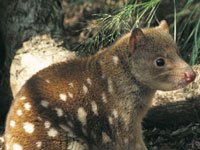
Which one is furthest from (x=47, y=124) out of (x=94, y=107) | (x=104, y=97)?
(x=104, y=97)

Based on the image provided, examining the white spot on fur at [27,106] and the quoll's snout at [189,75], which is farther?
the quoll's snout at [189,75]

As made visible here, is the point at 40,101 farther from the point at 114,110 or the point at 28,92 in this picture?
the point at 114,110

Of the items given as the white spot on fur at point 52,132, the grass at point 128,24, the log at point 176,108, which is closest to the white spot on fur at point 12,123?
the white spot on fur at point 52,132

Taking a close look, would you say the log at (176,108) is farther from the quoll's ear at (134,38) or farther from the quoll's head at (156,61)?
the quoll's ear at (134,38)

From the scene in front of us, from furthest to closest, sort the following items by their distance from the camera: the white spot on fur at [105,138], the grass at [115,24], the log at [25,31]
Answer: the log at [25,31]
the grass at [115,24]
the white spot on fur at [105,138]

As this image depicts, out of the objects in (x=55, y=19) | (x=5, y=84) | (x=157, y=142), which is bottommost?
(x=157, y=142)

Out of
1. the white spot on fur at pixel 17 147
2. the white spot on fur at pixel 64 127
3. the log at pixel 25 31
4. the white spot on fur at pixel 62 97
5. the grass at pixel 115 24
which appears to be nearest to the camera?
the white spot on fur at pixel 17 147

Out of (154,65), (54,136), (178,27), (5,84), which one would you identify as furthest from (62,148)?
(178,27)
